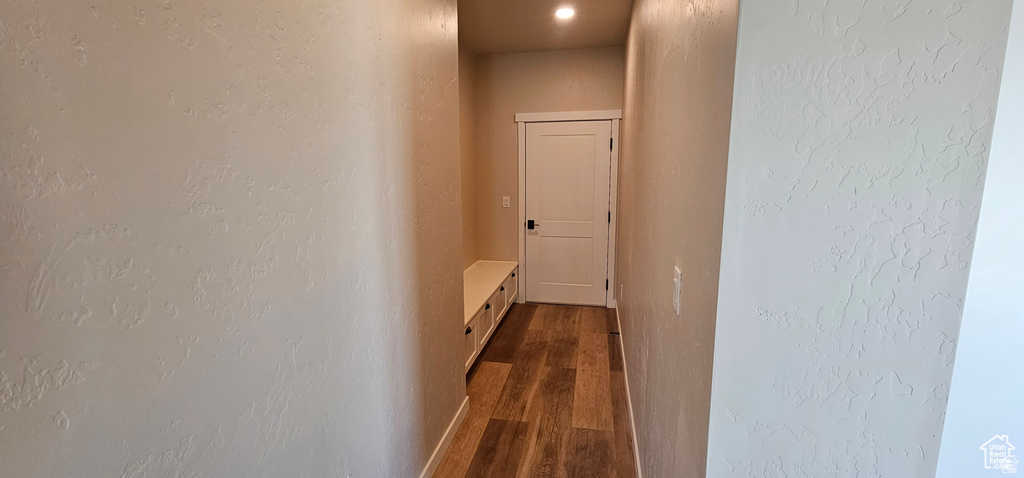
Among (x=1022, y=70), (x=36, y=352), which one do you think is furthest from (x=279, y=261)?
(x=1022, y=70)

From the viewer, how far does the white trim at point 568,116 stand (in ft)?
13.0

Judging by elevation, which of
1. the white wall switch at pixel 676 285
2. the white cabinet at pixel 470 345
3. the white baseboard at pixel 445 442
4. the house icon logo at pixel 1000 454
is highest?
the white wall switch at pixel 676 285

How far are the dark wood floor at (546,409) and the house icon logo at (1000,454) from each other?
142 centimetres

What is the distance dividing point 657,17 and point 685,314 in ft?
3.77

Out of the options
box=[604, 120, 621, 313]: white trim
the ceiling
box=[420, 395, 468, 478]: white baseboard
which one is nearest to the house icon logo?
box=[420, 395, 468, 478]: white baseboard

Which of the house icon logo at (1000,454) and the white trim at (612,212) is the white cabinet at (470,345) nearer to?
the white trim at (612,212)

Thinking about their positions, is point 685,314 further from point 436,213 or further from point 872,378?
point 436,213

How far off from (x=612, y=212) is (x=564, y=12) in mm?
1850

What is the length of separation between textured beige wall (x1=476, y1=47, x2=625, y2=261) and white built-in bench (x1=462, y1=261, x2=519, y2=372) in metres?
0.31

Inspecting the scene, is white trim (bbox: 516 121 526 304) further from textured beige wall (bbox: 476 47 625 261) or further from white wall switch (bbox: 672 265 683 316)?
white wall switch (bbox: 672 265 683 316)

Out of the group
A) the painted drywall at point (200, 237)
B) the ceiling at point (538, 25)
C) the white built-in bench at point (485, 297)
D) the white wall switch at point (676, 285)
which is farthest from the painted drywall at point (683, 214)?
the white built-in bench at point (485, 297)

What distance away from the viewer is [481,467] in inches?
79.9

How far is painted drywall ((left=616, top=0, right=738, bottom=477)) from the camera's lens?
797 mm

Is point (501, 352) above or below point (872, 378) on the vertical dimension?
below
